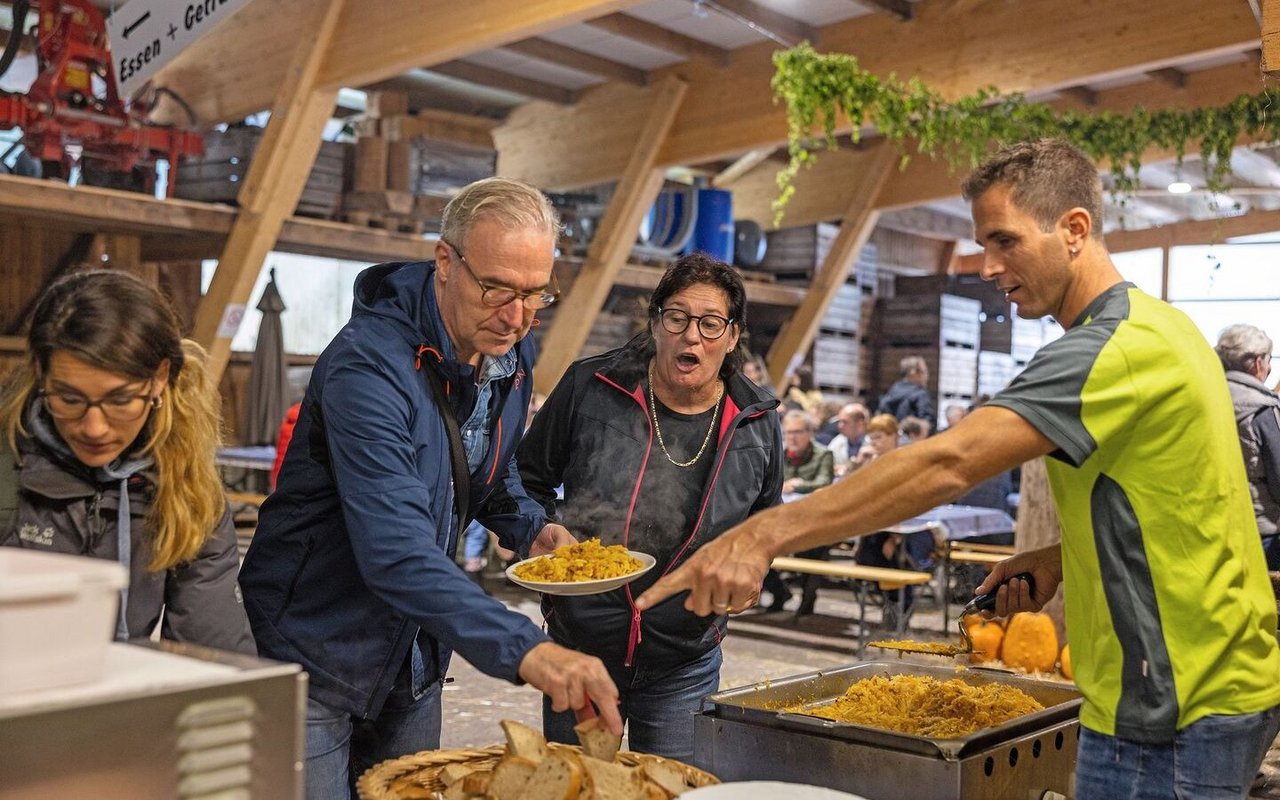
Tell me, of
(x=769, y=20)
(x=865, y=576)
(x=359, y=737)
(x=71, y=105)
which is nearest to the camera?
(x=359, y=737)

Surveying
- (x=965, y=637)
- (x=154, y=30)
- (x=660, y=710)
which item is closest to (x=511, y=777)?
(x=660, y=710)

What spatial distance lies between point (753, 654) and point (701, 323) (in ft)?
17.4

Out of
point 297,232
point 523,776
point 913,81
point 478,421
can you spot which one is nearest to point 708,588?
point 523,776

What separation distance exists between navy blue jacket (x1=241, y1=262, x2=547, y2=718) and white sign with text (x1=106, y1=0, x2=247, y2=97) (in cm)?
348

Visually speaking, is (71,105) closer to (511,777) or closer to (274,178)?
(274,178)

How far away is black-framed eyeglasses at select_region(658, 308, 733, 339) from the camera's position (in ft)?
10.1

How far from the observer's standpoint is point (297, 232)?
9672mm

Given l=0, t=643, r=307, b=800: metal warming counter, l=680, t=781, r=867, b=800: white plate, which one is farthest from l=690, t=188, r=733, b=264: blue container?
l=0, t=643, r=307, b=800: metal warming counter

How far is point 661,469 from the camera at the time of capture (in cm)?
307

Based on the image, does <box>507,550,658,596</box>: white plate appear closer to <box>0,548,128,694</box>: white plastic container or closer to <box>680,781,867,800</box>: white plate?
<box>680,781,867,800</box>: white plate

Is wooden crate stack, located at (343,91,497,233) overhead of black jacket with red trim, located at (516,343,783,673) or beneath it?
overhead

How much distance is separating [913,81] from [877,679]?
6921 millimetres

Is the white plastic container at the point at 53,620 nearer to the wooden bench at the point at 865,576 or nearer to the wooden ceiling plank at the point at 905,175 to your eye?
the wooden bench at the point at 865,576

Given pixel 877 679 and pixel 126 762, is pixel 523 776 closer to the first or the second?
pixel 126 762
